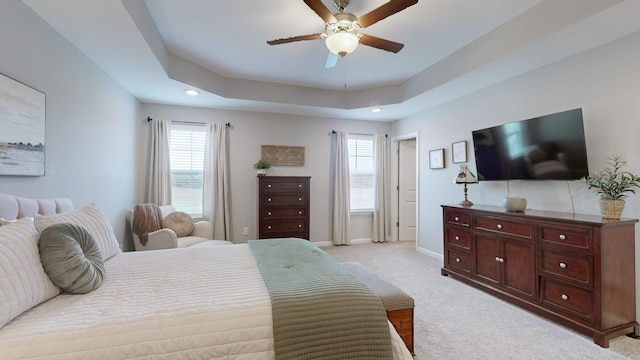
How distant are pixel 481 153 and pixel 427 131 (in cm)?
132

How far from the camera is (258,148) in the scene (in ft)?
16.2

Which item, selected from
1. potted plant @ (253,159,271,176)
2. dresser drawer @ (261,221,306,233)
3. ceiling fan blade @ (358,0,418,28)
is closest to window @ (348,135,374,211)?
dresser drawer @ (261,221,306,233)

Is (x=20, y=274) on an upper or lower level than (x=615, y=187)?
lower

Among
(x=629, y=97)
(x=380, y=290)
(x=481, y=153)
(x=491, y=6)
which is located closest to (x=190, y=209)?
(x=380, y=290)

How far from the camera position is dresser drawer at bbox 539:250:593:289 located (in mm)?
2251

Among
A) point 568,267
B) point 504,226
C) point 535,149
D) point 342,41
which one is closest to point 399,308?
point 568,267

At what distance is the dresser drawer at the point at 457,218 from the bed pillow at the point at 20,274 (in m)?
3.63

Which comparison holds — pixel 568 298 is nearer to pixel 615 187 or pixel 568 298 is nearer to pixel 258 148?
pixel 615 187

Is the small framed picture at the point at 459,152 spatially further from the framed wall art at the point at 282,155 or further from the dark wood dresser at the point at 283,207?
the framed wall art at the point at 282,155

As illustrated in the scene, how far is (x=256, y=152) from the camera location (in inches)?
194

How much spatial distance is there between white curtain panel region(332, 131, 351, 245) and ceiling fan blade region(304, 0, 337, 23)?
3.25 m

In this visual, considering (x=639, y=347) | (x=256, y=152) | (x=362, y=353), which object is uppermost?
(x=256, y=152)

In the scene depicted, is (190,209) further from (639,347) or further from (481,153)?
(639,347)

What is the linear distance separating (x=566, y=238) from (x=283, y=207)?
Answer: 11.2 ft
